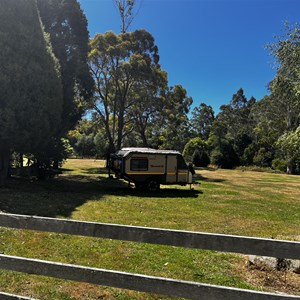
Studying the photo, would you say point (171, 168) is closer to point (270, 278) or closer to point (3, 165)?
point (3, 165)

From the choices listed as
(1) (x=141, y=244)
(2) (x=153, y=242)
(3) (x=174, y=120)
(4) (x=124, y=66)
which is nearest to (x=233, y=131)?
(3) (x=174, y=120)

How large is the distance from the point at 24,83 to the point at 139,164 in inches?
272

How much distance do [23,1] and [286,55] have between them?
12.2 meters

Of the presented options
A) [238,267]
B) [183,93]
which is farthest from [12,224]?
[183,93]

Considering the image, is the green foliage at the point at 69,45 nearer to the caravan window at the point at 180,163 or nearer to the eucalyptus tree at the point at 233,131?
the caravan window at the point at 180,163

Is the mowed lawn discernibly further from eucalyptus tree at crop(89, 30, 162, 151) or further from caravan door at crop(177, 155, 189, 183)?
eucalyptus tree at crop(89, 30, 162, 151)

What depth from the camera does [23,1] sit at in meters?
15.3

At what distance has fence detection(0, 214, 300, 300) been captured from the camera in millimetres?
2670

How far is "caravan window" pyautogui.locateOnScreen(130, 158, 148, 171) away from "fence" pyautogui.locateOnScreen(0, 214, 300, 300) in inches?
535

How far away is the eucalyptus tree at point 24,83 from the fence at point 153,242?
1136 centimetres

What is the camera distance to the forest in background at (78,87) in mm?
13977

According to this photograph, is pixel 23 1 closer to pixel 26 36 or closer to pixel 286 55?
pixel 26 36

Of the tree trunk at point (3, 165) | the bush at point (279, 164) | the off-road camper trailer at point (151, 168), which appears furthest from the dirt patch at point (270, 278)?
the bush at point (279, 164)

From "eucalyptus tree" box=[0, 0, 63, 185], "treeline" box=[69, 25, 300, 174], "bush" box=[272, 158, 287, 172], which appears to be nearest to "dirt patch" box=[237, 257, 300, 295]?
"treeline" box=[69, 25, 300, 174]
